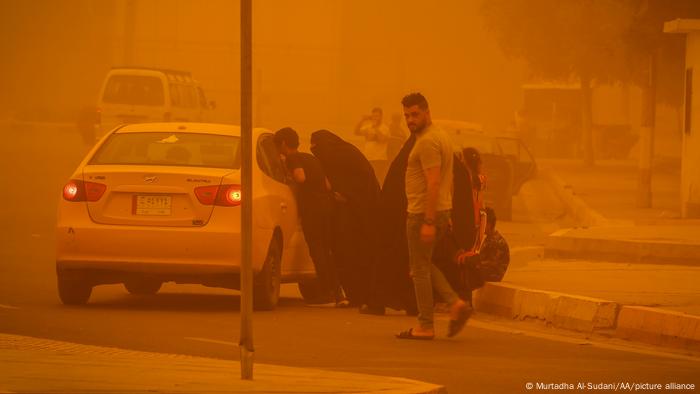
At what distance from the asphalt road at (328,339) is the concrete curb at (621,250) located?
400 cm

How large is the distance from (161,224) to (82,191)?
0.75 m

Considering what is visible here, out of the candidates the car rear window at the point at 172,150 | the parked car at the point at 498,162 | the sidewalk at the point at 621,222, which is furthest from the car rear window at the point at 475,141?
the car rear window at the point at 172,150

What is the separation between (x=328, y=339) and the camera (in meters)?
11.4

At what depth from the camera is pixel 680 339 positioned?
37.2 feet

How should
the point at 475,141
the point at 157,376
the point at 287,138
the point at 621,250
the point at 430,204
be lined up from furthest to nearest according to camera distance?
the point at 475,141, the point at 621,250, the point at 287,138, the point at 430,204, the point at 157,376

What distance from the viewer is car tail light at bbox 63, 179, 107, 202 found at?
12.9 m

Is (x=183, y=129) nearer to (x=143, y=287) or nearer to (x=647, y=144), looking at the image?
(x=143, y=287)

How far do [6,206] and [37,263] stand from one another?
869 cm

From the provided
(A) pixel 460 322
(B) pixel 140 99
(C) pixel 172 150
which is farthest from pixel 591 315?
(B) pixel 140 99

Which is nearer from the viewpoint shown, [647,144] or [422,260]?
[422,260]

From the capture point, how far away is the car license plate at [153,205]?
1280 centimetres

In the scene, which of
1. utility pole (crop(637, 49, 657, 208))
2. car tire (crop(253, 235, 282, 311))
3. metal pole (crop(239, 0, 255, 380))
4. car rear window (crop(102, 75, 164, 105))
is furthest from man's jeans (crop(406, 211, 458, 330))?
car rear window (crop(102, 75, 164, 105))

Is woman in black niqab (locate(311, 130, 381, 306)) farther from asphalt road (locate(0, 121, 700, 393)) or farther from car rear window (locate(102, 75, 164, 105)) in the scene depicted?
car rear window (locate(102, 75, 164, 105))

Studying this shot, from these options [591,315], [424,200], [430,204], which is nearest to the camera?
[430,204]
